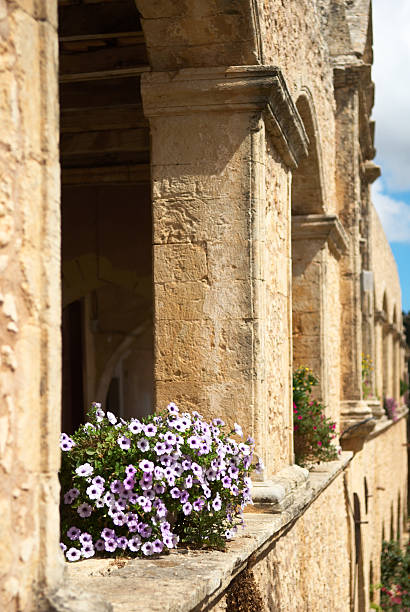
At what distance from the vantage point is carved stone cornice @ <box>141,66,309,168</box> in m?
Result: 4.68

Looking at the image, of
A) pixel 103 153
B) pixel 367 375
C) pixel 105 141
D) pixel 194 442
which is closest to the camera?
pixel 194 442

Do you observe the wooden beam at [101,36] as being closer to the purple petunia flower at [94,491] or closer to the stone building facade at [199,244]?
the stone building facade at [199,244]

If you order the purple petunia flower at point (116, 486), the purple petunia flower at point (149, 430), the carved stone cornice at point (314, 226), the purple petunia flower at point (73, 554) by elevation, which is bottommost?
the purple petunia flower at point (73, 554)

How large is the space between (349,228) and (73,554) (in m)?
7.64

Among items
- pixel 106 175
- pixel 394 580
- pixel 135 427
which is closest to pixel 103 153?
pixel 106 175

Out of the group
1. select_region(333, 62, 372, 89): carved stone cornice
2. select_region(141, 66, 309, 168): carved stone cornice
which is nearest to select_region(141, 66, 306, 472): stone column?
select_region(141, 66, 309, 168): carved stone cornice

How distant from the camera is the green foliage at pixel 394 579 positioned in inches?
538

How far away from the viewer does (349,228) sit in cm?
1070

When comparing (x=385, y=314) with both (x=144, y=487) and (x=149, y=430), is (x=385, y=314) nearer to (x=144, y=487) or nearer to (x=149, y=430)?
(x=149, y=430)

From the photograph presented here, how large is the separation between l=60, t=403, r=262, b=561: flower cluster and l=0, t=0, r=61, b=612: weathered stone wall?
126cm

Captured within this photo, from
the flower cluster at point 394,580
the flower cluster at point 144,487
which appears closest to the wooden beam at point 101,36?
the flower cluster at point 144,487

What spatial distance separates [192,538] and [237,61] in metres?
2.34

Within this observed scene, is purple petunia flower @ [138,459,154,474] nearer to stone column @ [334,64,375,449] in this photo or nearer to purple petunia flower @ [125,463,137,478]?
purple petunia flower @ [125,463,137,478]

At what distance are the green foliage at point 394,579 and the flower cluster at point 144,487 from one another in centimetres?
1009
